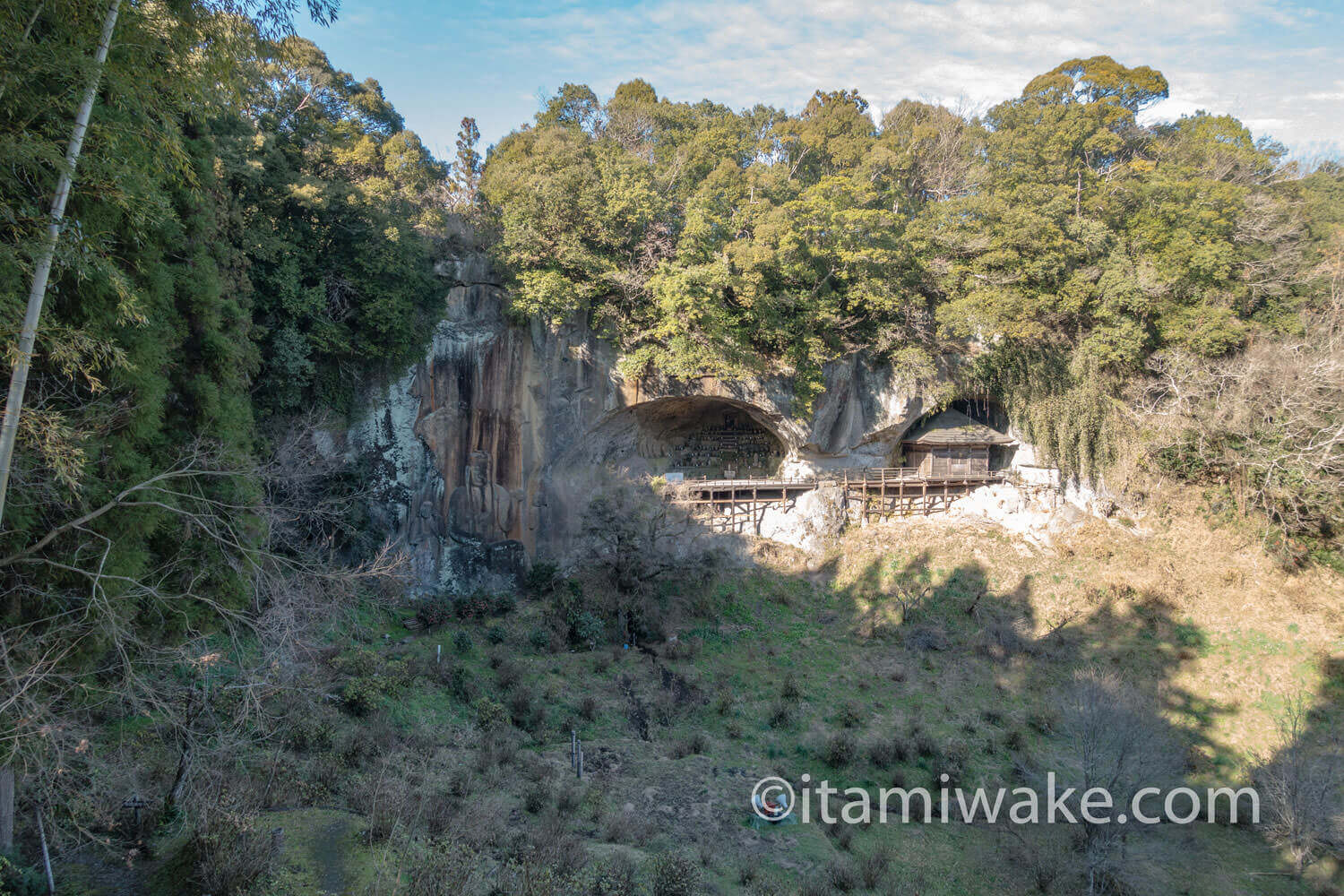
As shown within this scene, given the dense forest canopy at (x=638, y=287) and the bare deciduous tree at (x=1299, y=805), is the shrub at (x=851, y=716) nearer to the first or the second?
the dense forest canopy at (x=638, y=287)

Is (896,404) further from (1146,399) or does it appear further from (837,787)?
(837,787)

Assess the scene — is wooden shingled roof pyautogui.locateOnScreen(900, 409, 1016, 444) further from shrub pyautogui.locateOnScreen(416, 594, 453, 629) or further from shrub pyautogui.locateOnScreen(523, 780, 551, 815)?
shrub pyautogui.locateOnScreen(523, 780, 551, 815)

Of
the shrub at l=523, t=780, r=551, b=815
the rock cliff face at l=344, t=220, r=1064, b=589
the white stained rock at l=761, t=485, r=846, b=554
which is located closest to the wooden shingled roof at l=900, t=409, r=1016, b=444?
the rock cliff face at l=344, t=220, r=1064, b=589

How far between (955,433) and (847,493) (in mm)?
3978

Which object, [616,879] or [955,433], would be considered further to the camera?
[955,433]

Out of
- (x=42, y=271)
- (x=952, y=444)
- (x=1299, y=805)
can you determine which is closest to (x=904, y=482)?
(x=952, y=444)

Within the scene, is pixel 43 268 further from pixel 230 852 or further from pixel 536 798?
pixel 536 798

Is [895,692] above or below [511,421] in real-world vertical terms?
below

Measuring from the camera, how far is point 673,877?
7887 millimetres

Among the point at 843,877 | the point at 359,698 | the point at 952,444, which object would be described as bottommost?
the point at 843,877

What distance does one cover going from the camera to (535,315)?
1973cm

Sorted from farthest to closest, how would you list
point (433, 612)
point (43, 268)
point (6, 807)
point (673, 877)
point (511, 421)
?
1. point (511, 421)
2. point (433, 612)
3. point (673, 877)
4. point (6, 807)
5. point (43, 268)

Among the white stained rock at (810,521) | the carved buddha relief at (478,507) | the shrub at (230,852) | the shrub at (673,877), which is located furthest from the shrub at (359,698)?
the white stained rock at (810,521)

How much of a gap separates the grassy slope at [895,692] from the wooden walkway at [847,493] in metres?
0.96
